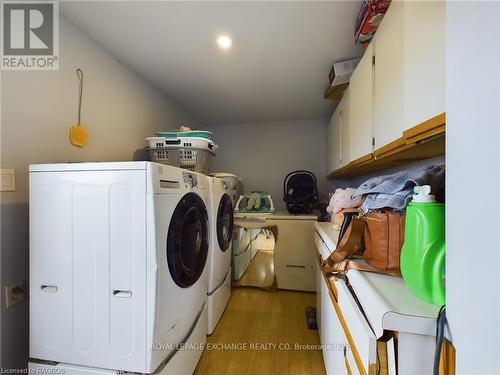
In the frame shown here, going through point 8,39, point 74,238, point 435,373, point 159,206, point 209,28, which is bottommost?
point 435,373

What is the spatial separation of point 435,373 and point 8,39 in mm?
2029

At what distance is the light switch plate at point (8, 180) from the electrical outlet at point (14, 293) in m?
0.47

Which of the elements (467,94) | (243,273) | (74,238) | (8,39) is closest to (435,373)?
(467,94)

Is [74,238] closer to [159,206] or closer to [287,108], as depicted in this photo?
[159,206]

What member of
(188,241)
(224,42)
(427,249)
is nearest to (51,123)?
(188,241)

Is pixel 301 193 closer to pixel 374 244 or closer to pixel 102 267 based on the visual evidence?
pixel 374 244

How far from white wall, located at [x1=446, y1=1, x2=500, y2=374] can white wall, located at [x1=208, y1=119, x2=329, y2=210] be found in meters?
2.67

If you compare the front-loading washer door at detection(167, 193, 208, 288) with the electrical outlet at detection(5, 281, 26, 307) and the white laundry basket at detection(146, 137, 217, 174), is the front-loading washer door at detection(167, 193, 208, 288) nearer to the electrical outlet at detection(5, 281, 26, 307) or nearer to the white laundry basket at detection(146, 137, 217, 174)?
the white laundry basket at detection(146, 137, 217, 174)

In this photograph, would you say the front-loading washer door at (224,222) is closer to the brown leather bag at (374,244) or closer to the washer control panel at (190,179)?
the washer control panel at (190,179)

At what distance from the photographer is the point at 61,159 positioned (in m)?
1.25

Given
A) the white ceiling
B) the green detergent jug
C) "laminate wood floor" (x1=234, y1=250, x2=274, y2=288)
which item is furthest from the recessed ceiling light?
"laminate wood floor" (x1=234, y1=250, x2=274, y2=288)

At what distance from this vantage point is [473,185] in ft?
1.11

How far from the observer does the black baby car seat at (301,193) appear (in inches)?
97.3

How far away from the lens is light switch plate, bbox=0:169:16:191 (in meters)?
0.99
